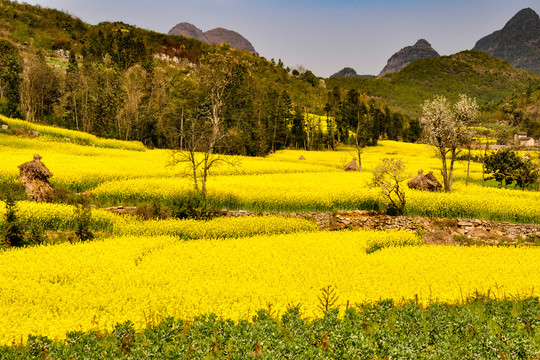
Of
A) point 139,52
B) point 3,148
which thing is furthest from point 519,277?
point 139,52

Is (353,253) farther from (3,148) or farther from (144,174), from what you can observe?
(3,148)

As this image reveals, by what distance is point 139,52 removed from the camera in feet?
349

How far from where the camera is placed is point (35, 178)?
26484mm

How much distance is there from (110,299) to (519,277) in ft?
57.1

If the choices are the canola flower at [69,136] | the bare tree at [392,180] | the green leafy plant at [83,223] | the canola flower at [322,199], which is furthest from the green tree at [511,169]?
the canola flower at [69,136]

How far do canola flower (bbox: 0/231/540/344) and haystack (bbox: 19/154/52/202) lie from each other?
9702mm

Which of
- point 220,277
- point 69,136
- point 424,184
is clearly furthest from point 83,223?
point 69,136

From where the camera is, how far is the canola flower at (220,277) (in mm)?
11602

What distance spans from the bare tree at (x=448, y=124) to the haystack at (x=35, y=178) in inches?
1483

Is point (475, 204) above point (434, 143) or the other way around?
the other way around

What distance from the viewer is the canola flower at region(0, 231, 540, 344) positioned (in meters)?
11.6

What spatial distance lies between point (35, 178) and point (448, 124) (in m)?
40.3

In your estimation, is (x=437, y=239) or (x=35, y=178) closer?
(x=437, y=239)

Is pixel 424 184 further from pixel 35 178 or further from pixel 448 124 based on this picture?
pixel 35 178
